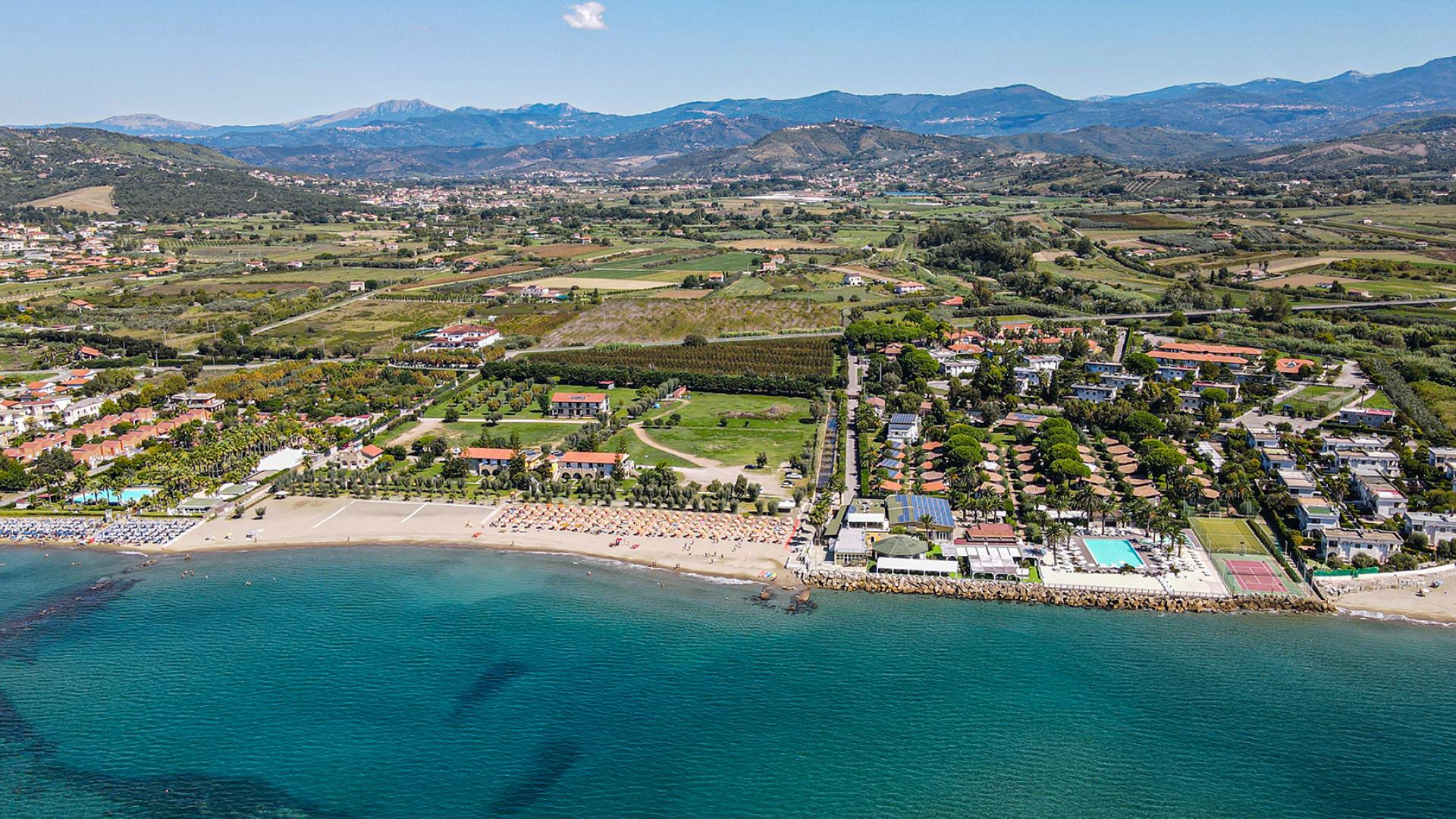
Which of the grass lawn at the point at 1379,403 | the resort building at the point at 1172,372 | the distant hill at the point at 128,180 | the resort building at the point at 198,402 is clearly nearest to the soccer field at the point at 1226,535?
the grass lawn at the point at 1379,403

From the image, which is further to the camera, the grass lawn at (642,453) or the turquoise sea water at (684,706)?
the grass lawn at (642,453)

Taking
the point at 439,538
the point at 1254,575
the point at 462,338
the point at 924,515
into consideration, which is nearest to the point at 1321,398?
the point at 1254,575

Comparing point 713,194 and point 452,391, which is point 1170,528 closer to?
point 452,391

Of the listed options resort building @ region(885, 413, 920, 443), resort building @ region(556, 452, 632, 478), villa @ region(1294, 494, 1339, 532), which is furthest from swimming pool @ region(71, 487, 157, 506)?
villa @ region(1294, 494, 1339, 532)

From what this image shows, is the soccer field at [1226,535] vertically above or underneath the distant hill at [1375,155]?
underneath

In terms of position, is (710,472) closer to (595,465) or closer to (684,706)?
(595,465)

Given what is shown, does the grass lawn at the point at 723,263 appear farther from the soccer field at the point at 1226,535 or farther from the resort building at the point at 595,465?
the soccer field at the point at 1226,535

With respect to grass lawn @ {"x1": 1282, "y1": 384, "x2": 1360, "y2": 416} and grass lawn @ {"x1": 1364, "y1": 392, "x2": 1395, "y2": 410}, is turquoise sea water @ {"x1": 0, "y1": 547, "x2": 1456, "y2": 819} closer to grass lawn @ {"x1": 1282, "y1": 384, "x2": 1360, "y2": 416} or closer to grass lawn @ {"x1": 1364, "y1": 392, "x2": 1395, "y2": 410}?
grass lawn @ {"x1": 1282, "y1": 384, "x2": 1360, "y2": 416}

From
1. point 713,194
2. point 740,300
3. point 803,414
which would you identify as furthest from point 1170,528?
point 713,194

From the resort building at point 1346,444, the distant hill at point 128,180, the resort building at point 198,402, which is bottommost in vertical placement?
the resort building at point 1346,444
